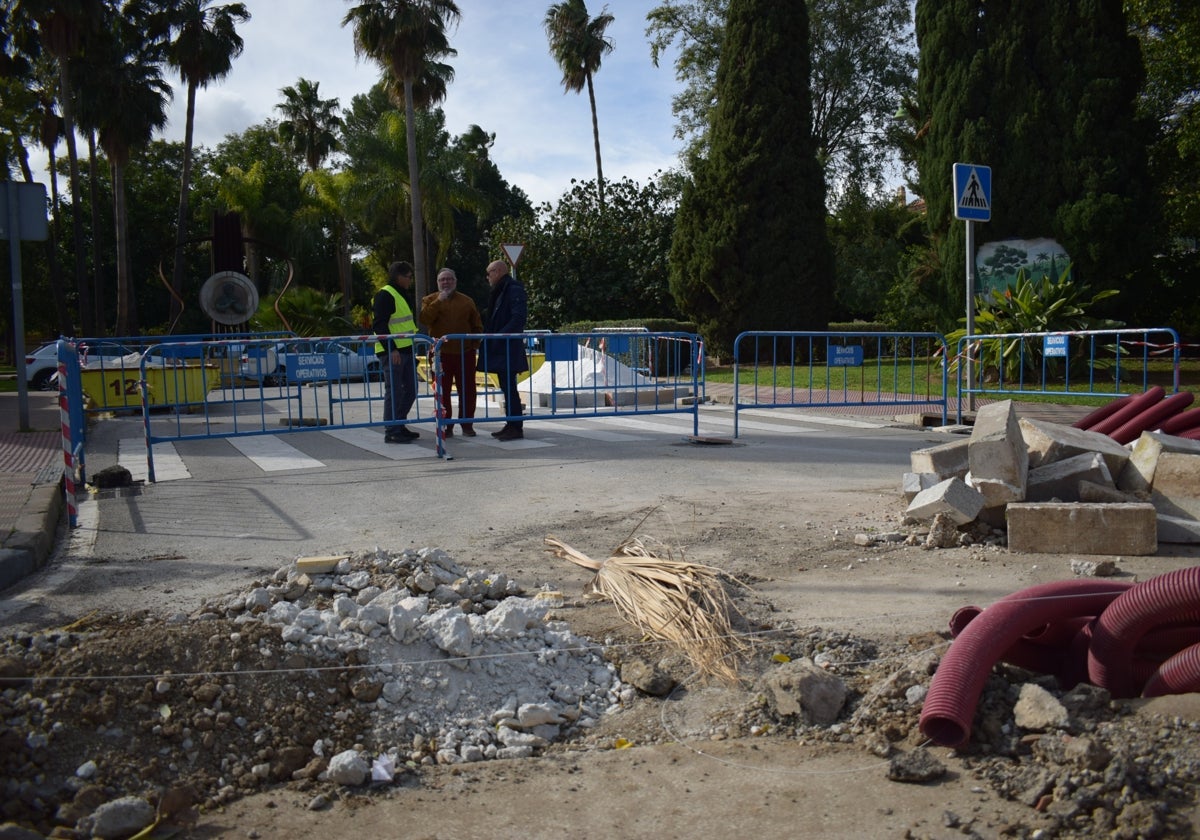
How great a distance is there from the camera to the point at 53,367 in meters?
25.5

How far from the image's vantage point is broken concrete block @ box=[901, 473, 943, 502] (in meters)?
6.23

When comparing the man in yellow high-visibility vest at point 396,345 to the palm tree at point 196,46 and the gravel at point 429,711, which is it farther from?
the palm tree at point 196,46

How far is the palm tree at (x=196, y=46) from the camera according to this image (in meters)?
36.4

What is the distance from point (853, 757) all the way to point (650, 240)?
28880 millimetres

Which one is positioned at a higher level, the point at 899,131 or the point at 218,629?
the point at 899,131

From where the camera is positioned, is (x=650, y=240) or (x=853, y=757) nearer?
(x=853, y=757)

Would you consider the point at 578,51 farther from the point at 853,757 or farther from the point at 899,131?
the point at 853,757

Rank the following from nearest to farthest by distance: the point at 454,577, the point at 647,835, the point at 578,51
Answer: the point at 647,835, the point at 454,577, the point at 578,51

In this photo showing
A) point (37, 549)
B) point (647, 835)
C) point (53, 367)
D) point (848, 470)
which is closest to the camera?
point (647, 835)

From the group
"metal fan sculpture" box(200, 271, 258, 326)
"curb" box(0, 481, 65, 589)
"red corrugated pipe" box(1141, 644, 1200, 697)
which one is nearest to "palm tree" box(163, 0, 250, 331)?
"metal fan sculpture" box(200, 271, 258, 326)

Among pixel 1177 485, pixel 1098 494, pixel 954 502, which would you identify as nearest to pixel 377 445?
pixel 954 502

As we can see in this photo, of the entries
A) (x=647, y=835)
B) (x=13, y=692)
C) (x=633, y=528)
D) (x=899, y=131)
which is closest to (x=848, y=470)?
(x=633, y=528)

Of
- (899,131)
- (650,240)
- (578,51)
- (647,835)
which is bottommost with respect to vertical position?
(647,835)

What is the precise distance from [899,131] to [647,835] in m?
32.7
